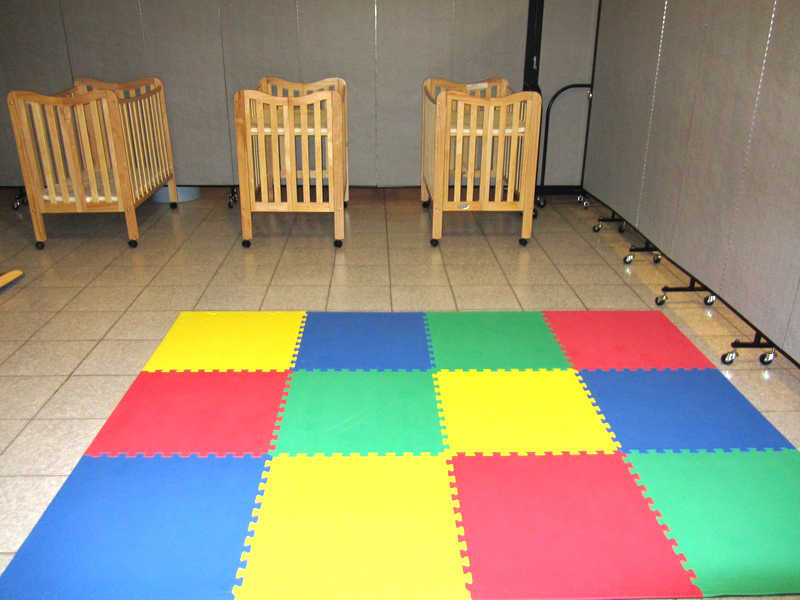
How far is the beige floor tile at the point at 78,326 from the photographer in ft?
11.0

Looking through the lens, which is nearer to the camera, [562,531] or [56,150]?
[562,531]

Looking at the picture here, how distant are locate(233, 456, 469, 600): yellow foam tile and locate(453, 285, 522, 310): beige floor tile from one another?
149 centimetres

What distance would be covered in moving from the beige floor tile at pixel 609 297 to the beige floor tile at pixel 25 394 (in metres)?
2.81

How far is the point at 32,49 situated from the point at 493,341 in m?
4.94

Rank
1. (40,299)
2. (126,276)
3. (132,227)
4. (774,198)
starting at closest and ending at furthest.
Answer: (774,198) < (40,299) < (126,276) < (132,227)

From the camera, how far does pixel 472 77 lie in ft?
19.3

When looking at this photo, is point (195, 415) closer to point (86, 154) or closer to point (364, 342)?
point (364, 342)

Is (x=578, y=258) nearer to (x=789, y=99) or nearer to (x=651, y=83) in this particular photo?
(x=651, y=83)

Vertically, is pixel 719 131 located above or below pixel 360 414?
above

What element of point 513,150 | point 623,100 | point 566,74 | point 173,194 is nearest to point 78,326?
point 173,194

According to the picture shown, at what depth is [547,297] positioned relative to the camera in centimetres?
390

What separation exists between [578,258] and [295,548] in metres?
3.16

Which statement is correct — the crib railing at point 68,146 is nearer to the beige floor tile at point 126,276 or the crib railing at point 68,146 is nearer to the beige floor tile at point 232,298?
the beige floor tile at point 126,276

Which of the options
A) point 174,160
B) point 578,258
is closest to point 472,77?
point 578,258
